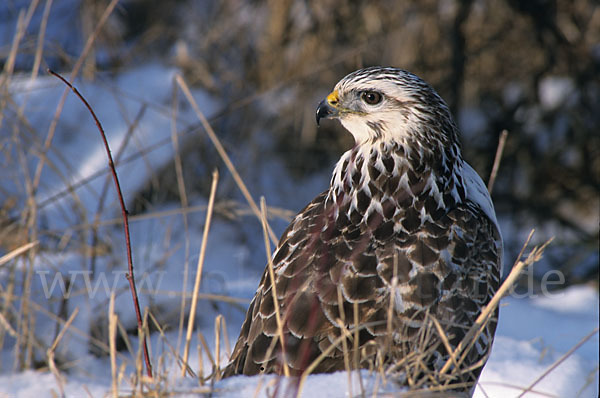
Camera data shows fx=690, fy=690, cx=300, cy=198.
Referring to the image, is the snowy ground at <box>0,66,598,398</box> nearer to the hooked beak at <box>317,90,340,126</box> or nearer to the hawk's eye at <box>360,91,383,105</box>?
the hooked beak at <box>317,90,340,126</box>

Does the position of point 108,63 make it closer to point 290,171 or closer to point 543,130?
point 290,171

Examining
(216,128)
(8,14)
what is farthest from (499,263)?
(8,14)

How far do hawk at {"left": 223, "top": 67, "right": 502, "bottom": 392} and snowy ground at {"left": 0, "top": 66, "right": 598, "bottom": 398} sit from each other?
0.24 m

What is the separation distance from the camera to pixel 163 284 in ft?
14.7

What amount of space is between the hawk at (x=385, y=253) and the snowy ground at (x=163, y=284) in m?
0.24

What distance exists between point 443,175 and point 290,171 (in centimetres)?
342

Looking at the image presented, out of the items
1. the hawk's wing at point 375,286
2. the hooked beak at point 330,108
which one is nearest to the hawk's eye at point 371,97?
the hooked beak at point 330,108

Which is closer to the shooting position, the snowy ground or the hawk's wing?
the hawk's wing

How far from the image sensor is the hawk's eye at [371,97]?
2936 millimetres

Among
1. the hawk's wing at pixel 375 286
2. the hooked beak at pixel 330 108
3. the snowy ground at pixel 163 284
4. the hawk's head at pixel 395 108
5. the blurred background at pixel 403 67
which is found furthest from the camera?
Result: the blurred background at pixel 403 67

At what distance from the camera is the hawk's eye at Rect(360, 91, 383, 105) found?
2936 mm

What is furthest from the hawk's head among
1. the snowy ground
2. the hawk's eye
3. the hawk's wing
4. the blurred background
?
the blurred background

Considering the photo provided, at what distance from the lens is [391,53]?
5.81 metres

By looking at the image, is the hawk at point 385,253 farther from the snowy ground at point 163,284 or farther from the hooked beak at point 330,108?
the snowy ground at point 163,284
